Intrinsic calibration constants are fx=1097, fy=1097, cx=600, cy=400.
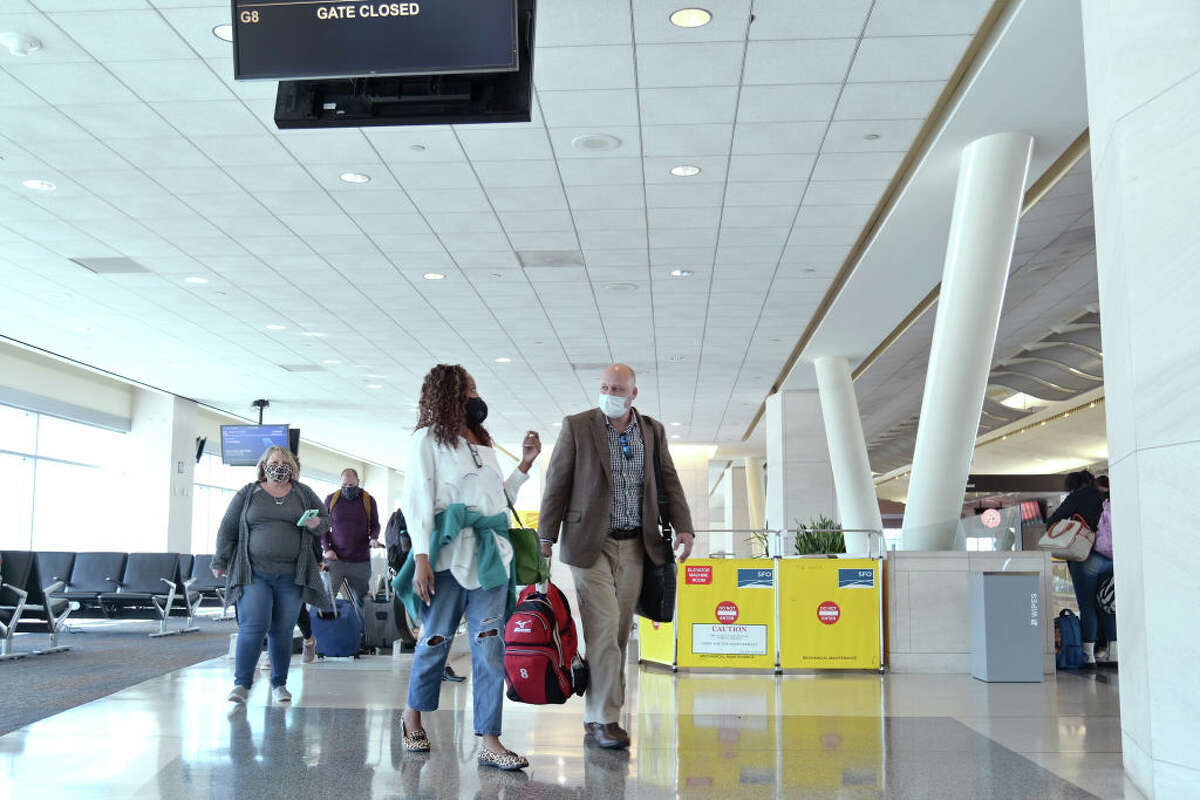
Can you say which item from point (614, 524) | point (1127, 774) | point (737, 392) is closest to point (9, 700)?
point (614, 524)

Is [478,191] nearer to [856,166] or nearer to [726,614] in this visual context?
[856,166]

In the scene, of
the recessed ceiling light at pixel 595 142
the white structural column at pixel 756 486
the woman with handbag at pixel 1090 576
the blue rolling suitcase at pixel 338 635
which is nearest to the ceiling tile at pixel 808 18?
the recessed ceiling light at pixel 595 142

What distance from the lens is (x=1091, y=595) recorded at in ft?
30.2

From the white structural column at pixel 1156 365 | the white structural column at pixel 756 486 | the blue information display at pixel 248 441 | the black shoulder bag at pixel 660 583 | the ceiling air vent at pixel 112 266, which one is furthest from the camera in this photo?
the white structural column at pixel 756 486

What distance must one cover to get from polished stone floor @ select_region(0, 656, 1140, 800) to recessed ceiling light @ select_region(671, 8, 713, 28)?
155 inches

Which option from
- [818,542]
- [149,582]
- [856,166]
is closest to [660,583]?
[856,166]

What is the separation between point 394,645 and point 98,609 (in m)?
5.63

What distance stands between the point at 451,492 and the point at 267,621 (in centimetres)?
255

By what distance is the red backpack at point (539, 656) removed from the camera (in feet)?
15.1

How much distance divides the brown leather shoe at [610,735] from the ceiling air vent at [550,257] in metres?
7.03

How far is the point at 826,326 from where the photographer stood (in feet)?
48.1

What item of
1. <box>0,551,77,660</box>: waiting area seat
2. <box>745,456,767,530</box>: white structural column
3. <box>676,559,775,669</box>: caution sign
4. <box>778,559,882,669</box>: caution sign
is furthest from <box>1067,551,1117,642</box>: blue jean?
<box>745,456,767,530</box>: white structural column

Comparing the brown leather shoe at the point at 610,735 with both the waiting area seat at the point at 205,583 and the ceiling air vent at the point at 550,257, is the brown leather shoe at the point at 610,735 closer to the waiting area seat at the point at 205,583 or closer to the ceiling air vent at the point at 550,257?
the ceiling air vent at the point at 550,257

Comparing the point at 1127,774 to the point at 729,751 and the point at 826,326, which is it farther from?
the point at 826,326
